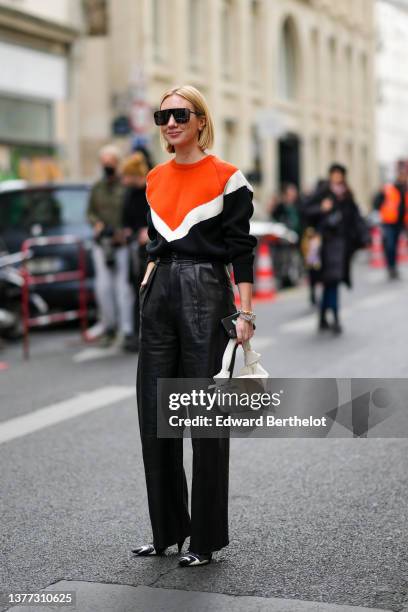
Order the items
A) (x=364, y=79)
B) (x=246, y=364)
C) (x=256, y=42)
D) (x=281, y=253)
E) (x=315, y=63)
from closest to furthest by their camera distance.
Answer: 1. (x=246, y=364)
2. (x=281, y=253)
3. (x=256, y=42)
4. (x=315, y=63)
5. (x=364, y=79)

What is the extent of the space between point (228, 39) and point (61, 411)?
29607 millimetres

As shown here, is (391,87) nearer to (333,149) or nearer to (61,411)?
(333,149)

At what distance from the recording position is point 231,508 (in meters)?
6.19

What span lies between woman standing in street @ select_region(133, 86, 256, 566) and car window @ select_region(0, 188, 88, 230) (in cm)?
1061

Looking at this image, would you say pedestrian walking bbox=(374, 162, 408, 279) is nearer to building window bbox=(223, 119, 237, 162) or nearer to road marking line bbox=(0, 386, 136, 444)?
road marking line bbox=(0, 386, 136, 444)

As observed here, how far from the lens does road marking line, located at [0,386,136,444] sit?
8406mm

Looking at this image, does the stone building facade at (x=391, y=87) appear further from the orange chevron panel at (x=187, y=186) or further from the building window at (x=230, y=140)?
the orange chevron panel at (x=187, y=186)

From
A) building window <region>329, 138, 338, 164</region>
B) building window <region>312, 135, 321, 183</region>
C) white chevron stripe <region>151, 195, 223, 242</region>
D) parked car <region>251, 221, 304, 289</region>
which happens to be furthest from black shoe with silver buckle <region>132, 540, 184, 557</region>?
building window <region>329, 138, 338, 164</region>

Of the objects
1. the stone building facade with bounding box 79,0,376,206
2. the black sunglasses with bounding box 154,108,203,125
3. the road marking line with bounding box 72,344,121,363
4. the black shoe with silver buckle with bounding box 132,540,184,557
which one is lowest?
the road marking line with bounding box 72,344,121,363

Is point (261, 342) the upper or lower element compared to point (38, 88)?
lower

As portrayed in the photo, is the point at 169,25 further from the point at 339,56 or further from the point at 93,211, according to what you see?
the point at 93,211

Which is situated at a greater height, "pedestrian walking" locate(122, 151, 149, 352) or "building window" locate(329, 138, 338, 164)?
"building window" locate(329, 138, 338, 164)

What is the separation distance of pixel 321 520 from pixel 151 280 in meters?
1.47

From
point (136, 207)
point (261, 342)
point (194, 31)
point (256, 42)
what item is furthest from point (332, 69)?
point (136, 207)
